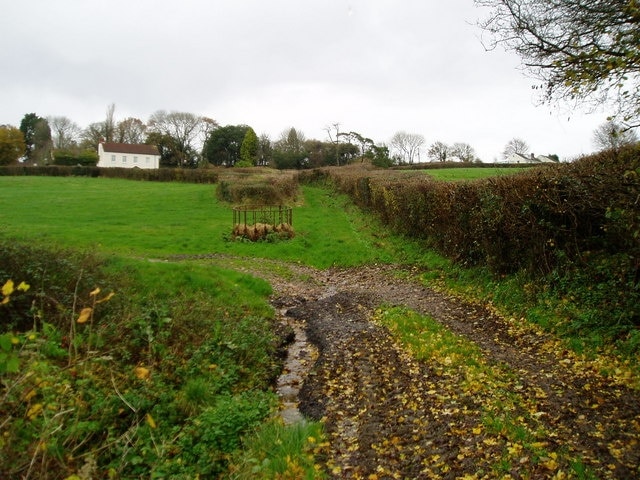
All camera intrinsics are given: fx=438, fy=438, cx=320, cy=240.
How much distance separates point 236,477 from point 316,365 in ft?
11.0

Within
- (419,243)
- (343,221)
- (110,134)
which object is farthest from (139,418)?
(110,134)

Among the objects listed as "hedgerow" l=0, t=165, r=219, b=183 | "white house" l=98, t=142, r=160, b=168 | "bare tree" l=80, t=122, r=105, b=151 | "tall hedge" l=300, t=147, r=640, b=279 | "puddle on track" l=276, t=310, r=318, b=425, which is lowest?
"puddle on track" l=276, t=310, r=318, b=425

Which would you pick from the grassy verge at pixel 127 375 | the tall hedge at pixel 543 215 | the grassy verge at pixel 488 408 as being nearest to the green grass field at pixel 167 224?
the grassy verge at pixel 127 375

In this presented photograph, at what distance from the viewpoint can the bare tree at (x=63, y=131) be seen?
88.7 meters

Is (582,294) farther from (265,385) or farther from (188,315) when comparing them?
(188,315)

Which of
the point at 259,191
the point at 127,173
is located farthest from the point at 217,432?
the point at 127,173

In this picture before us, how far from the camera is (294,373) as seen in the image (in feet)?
26.3

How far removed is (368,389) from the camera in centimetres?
685

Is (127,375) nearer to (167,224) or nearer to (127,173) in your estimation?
(167,224)

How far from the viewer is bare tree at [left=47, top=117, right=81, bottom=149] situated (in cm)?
8869

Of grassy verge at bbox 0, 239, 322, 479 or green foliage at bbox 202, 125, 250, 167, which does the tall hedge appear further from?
green foliage at bbox 202, 125, 250, 167

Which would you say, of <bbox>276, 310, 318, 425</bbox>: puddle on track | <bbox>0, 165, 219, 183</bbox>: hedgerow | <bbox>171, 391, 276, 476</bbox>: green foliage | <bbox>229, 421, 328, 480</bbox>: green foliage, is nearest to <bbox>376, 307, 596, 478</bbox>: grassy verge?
<bbox>229, 421, 328, 480</bbox>: green foliage

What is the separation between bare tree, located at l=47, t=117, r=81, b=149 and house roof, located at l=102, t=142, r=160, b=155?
52.3 ft

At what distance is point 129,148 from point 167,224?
198ft
